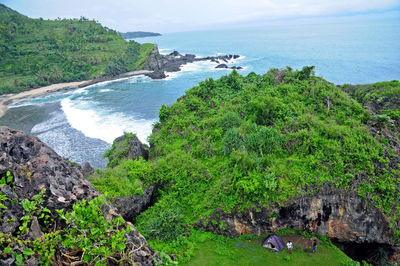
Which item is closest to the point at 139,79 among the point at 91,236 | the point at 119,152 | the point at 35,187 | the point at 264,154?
the point at 119,152

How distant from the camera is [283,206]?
15477mm

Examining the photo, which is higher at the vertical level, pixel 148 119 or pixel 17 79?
pixel 17 79

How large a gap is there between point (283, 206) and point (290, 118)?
8.89m

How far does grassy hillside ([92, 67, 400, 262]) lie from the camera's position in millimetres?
15688

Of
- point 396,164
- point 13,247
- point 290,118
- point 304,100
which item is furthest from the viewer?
point 304,100

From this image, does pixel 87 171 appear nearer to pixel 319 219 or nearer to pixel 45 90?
pixel 319 219

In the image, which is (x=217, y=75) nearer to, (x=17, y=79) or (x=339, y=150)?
(x=339, y=150)

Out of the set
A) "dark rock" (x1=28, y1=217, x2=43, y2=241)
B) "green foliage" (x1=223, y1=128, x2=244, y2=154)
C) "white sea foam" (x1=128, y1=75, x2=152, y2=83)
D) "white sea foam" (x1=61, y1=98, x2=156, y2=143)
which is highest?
"white sea foam" (x1=128, y1=75, x2=152, y2=83)

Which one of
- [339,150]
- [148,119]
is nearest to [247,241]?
[339,150]

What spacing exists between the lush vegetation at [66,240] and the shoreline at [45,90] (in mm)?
64683

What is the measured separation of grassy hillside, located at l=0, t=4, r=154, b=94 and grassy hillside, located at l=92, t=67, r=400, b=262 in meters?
76.8

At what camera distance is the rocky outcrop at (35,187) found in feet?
21.6

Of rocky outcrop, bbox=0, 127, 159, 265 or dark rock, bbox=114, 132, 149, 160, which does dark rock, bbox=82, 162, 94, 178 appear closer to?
dark rock, bbox=114, 132, 149, 160

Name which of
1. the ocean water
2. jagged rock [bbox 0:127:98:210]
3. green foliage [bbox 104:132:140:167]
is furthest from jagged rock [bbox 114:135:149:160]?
jagged rock [bbox 0:127:98:210]
